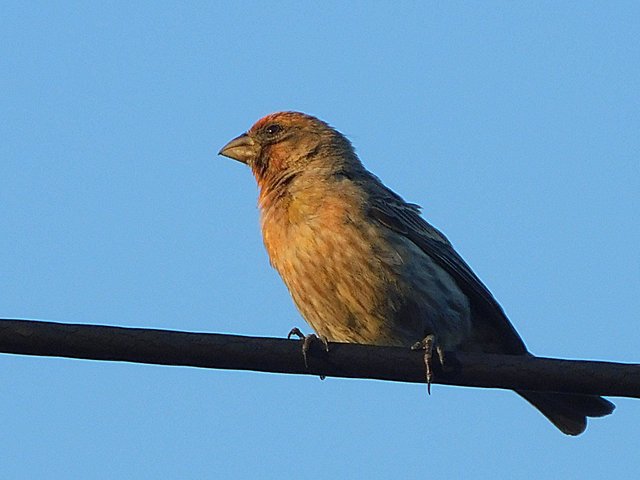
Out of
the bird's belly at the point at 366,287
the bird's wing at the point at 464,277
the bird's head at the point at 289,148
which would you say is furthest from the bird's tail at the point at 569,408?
the bird's head at the point at 289,148

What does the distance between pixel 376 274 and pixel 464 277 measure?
0.92m

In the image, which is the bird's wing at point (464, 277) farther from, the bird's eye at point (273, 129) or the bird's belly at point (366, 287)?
the bird's eye at point (273, 129)

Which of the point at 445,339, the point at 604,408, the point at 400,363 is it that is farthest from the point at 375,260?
the point at 400,363

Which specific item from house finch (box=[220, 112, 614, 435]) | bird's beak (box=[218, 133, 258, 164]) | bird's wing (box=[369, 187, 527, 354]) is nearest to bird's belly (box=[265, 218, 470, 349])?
house finch (box=[220, 112, 614, 435])

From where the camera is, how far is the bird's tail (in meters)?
7.70

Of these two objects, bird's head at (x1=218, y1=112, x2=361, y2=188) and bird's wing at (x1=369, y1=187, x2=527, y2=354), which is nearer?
bird's wing at (x1=369, y1=187, x2=527, y2=354)

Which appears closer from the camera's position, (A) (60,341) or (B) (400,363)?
(A) (60,341)

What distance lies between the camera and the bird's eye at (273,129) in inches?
368

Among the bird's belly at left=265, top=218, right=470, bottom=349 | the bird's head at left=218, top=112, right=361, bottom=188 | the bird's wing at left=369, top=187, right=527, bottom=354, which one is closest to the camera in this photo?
the bird's belly at left=265, top=218, right=470, bottom=349

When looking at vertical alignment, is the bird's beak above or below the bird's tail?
above

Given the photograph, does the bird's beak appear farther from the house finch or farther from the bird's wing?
the bird's wing

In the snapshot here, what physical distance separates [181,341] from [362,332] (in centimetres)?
335

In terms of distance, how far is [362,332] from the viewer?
764cm

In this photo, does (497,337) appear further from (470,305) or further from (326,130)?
(326,130)
